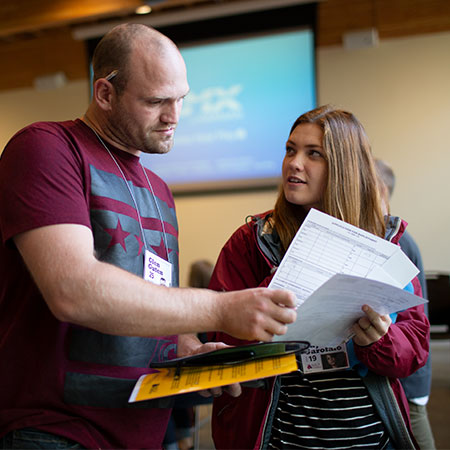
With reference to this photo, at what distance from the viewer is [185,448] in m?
3.12

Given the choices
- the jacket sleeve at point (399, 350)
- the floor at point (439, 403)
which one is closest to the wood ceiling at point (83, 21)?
the floor at point (439, 403)

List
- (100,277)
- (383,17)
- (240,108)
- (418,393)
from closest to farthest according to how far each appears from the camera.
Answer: (100,277) → (418,393) → (383,17) → (240,108)

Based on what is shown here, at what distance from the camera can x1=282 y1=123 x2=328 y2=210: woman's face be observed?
143 cm

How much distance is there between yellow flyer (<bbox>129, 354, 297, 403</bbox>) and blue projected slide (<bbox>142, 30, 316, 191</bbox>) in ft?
11.5

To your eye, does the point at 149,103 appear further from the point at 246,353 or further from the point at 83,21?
the point at 83,21

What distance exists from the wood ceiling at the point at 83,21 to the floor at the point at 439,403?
8.97ft

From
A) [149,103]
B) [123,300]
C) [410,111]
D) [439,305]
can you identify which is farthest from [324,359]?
[410,111]

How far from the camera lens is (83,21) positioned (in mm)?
4711

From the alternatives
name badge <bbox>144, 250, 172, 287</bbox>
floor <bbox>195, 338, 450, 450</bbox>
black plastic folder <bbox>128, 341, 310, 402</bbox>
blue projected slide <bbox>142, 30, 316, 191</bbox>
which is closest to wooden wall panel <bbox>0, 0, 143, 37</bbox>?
A: blue projected slide <bbox>142, 30, 316, 191</bbox>

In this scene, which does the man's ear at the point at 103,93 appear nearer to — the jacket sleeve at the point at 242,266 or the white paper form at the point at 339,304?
the jacket sleeve at the point at 242,266

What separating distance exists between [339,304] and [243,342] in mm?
383

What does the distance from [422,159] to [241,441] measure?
3.44 m

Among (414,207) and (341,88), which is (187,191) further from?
(414,207)

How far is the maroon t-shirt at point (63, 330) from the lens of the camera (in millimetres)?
924
